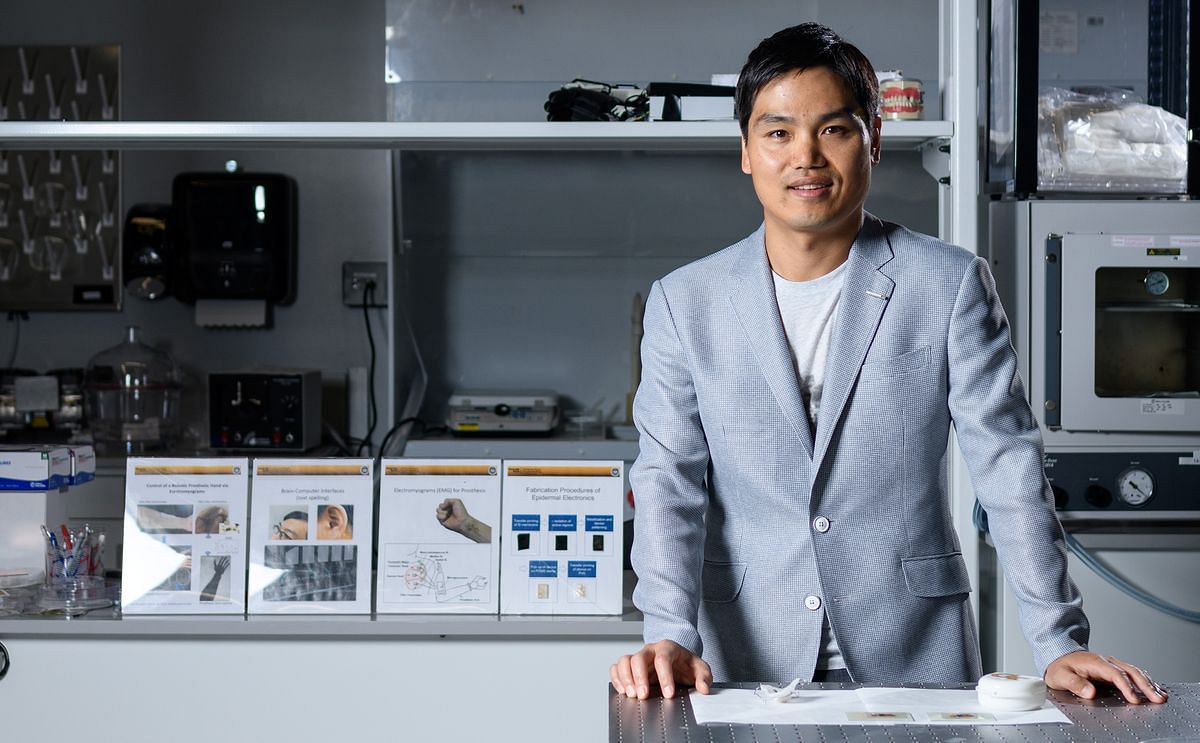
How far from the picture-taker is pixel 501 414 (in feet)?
11.3

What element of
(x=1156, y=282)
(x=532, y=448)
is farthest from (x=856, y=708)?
(x=532, y=448)

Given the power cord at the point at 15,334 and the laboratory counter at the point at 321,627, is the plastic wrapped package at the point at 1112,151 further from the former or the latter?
the power cord at the point at 15,334

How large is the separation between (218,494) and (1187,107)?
74.6 inches

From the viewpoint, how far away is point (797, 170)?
132 cm

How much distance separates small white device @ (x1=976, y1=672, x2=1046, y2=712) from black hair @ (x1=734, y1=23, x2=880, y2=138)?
668mm

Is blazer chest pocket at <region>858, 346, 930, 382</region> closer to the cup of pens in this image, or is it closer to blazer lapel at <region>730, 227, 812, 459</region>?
blazer lapel at <region>730, 227, 812, 459</region>

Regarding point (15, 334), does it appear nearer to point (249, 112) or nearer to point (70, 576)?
point (249, 112)

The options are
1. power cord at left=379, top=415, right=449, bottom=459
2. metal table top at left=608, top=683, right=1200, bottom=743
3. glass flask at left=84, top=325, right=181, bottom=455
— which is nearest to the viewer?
metal table top at left=608, top=683, right=1200, bottom=743

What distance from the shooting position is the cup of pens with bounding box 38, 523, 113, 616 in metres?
1.96

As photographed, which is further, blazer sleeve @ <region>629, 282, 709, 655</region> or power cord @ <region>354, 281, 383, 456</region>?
power cord @ <region>354, 281, 383, 456</region>

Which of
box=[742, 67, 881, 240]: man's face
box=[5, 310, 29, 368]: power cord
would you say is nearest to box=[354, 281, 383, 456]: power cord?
box=[5, 310, 29, 368]: power cord

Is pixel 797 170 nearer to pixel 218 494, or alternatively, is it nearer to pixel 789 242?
pixel 789 242

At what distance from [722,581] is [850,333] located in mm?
356

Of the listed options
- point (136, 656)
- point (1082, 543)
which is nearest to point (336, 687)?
point (136, 656)
